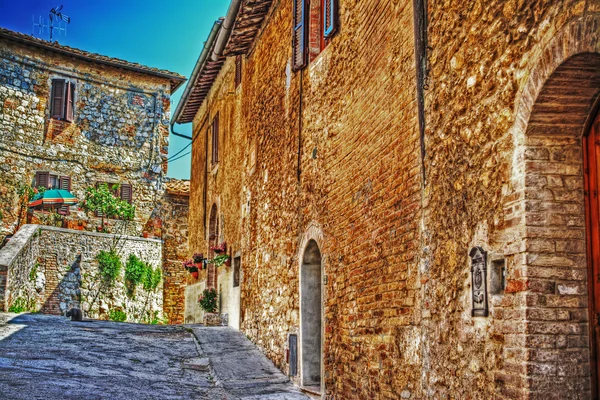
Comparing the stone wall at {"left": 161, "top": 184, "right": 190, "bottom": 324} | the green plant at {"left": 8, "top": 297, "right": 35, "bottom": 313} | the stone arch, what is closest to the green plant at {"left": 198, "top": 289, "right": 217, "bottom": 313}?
the green plant at {"left": 8, "top": 297, "right": 35, "bottom": 313}

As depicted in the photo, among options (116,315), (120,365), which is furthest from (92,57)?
(120,365)

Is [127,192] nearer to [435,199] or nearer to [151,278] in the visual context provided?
[151,278]

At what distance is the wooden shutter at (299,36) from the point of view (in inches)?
352

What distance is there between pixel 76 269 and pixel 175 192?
170 inches

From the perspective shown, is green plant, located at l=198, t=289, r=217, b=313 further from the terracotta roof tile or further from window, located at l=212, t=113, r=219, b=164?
the terracotta roof tile

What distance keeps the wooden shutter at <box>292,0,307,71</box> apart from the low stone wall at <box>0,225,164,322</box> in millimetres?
9703

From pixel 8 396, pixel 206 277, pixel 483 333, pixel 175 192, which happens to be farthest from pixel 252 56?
pixel 175 192

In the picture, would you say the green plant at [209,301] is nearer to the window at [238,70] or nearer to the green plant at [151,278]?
the window at [238,70]

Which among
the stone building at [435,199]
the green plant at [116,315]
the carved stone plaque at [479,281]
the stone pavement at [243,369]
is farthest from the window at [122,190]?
the carved stone plaque at [479,281]

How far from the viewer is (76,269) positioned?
19.5 metres

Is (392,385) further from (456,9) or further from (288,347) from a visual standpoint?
(288,347)

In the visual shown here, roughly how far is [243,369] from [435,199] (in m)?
5.19

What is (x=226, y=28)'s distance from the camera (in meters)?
11.9

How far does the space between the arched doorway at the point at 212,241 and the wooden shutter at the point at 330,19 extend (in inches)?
326
